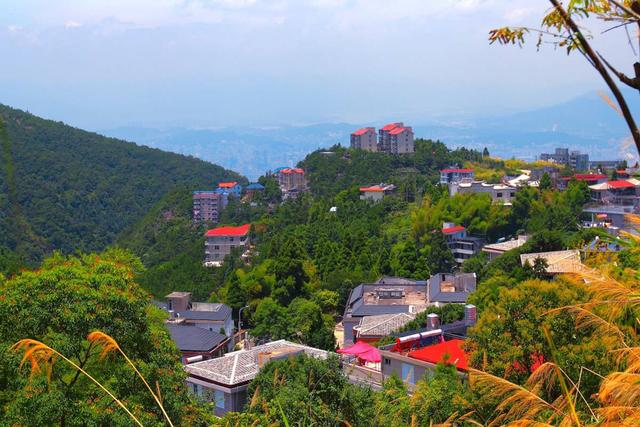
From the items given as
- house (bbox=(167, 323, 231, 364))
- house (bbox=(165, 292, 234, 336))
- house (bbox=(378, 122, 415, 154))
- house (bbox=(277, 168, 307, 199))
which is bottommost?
house (bbox=(165, 292, 234, 336))

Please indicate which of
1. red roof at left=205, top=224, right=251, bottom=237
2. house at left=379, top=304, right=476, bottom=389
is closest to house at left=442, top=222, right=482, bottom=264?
red roof at left=205, top=224, right=251, bottom=237

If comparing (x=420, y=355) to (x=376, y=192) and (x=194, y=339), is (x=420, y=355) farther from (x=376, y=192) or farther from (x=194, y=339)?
(x=376, y=192)

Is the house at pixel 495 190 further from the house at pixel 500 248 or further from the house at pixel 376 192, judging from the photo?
the house at pixel 500 248

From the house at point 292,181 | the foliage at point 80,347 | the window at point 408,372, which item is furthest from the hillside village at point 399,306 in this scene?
the house at point 292,181

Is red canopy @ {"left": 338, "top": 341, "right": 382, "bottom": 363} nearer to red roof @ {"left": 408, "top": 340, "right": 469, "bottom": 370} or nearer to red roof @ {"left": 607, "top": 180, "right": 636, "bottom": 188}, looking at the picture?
red roof @ {"left": 408, "top": 340, "right": 469, "bottom": 370}

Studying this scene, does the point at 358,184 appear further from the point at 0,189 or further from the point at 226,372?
the point at 226,372

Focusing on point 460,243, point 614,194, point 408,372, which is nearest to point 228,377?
point 408,372

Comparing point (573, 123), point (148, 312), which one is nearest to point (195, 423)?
point (148, 312)
